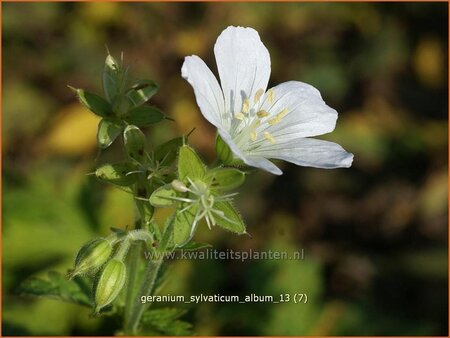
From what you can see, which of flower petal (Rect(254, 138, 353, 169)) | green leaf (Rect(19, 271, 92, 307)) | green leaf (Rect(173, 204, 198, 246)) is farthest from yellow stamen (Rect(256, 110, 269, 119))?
green leaf (Rect(19, 271, 92, 307))

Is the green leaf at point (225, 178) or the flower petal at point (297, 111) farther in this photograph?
the flower petal at point (297, 111)

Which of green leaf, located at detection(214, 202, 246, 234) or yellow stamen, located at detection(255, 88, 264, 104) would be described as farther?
yellow stamen, located at detection(255, 88, 264, 104)

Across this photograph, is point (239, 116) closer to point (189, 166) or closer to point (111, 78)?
point (189, 166)

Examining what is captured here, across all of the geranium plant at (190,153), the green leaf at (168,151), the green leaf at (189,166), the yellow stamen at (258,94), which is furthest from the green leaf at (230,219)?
the yellow stamen at (258,94)

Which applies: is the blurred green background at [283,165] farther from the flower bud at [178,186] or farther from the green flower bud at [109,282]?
the flower bud at [178,186]

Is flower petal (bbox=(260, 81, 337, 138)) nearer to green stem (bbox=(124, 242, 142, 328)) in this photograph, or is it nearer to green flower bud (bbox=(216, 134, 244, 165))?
green flower bud (bbox=(216, 134, 244, 165))

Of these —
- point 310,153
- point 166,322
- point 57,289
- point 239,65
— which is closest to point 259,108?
point 239,65
